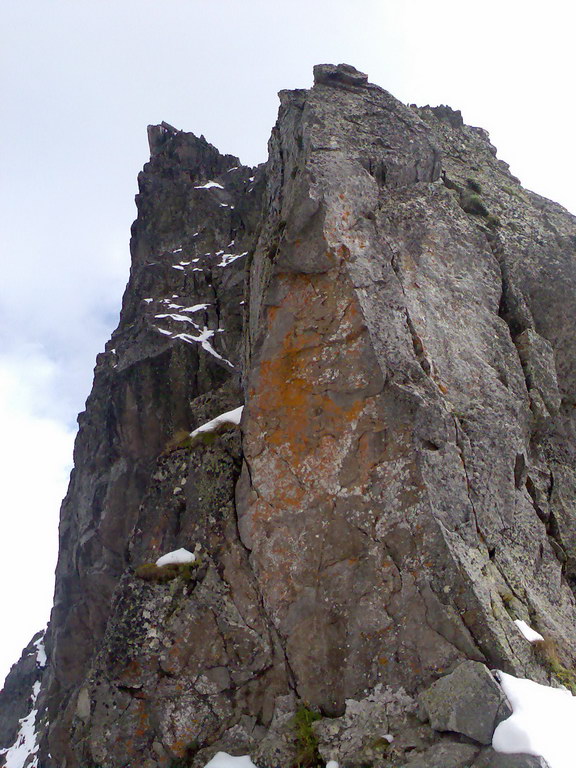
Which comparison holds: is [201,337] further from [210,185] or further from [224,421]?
[224,421]

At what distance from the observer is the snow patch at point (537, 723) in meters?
8.78

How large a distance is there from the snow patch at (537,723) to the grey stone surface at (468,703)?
188 millimetres

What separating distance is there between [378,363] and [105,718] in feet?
29.0

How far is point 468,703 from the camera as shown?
965 centimetres

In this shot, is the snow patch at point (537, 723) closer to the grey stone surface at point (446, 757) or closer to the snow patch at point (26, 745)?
the grey stone surface at point (446, 757)

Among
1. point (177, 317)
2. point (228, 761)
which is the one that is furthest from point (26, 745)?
point (228, 761)

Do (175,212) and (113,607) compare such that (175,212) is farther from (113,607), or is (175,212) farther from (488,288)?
(113,607)

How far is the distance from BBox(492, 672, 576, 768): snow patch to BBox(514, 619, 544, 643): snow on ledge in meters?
0.99

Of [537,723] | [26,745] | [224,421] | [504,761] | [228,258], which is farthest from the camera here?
[228,258]

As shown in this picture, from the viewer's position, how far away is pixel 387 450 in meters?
12.8

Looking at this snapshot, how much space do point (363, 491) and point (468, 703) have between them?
4245mm

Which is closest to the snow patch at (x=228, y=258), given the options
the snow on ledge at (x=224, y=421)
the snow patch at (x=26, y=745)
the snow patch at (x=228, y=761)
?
the snow on ledge at (x=224, y=421)

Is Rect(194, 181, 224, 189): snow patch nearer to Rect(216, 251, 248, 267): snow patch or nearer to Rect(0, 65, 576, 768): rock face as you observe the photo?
Rect(216, 251, 248, 267): snow patch

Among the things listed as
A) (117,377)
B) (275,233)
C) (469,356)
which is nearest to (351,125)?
(275,233)
